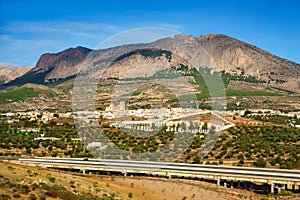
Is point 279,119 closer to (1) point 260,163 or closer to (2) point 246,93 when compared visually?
(1) point 260,163

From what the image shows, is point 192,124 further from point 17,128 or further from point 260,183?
point 260,183

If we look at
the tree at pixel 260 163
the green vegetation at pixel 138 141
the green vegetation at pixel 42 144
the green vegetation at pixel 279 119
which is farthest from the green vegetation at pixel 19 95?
the tree at pixel 260 163

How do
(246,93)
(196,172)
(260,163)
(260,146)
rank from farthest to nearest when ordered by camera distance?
(246,93) → (260,146) → (260,163) → (196,172)

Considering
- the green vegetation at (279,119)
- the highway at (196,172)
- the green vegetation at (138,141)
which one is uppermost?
the green vegetation at (279,119)

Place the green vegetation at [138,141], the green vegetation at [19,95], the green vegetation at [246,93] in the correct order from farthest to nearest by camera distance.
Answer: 1. the green vegetation at [19,95]
2. the green vegetation at [246,93]
3. the green vegetation at [138,141]

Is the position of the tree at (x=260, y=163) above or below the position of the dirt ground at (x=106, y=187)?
below

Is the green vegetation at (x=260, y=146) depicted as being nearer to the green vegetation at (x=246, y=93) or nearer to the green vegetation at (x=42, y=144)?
the green vegetation at (x=42, y=144)

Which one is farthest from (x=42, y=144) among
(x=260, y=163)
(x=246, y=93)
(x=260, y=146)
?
(x=246, y=93)

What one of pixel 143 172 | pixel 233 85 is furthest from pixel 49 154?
pixel 233 85
